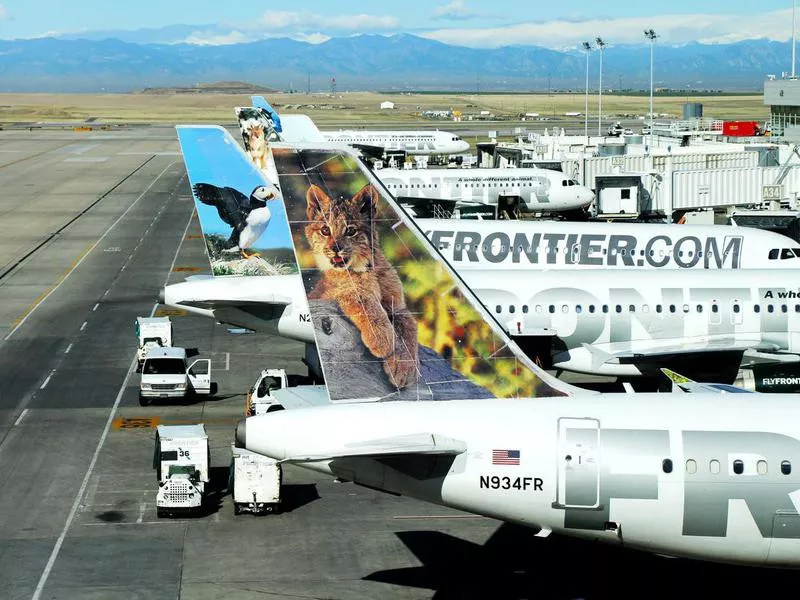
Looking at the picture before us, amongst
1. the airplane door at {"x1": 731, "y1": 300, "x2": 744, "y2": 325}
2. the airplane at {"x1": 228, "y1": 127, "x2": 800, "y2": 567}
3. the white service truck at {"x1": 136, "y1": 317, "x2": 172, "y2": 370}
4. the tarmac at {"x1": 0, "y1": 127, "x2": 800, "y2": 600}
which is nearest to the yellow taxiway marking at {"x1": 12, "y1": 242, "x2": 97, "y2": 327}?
the tarmac at {"x1": 0, "y1": 127, "x2": 800, "y2": 600}

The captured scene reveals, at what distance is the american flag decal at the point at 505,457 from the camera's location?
23.0m

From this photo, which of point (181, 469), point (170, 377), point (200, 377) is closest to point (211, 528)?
point (181, 469)

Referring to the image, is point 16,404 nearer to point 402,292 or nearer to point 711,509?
point 402,292

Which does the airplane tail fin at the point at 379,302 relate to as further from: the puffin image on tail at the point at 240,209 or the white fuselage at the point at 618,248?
the white fuselage at the point at 618,248

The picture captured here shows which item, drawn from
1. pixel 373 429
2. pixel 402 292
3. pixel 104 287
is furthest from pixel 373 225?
pixel 104 287

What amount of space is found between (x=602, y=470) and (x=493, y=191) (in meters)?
71.8

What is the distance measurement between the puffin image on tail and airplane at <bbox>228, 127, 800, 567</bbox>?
2264 cm

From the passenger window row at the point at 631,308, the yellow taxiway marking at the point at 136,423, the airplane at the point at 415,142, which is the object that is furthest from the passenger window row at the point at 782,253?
the airplane at the point at 415,142

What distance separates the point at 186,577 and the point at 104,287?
158 ft

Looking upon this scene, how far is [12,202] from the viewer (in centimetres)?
11769

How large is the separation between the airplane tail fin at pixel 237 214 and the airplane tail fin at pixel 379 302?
2206 cm

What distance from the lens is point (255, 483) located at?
33094 millimetres

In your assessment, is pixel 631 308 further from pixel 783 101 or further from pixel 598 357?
pixel 783 101

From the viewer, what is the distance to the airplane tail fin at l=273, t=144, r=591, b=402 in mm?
23188
